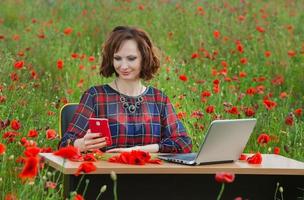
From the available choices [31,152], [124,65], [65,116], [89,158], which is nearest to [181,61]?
[65,116]

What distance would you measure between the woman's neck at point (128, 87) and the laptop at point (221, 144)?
681 millimetres

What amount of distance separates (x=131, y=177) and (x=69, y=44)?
16.1 feet

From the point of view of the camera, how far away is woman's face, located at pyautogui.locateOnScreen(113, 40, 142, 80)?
4.68m

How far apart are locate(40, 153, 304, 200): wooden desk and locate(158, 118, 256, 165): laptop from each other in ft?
0.15

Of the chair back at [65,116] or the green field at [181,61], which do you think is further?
the green field at [181,61]

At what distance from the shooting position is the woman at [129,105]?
471 cm

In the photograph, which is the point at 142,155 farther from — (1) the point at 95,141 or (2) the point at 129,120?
(2) the point at 129,120

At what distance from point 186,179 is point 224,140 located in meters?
0.24

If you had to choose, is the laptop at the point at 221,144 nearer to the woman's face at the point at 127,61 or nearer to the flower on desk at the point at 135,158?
the flower on desk at the point at 135,158

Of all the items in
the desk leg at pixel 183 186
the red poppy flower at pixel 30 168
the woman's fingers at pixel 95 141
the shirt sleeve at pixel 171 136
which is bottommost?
the desk leg at pixel 183 186

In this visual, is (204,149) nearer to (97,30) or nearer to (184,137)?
(184,137)

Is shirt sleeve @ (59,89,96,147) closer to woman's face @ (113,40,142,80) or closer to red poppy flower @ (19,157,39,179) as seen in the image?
woman's face @ (113,40,142,80)

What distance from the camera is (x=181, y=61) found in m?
8.54

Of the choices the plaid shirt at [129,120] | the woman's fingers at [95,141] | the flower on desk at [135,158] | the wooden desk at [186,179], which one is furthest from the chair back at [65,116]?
the flower on desk at [135,158]
